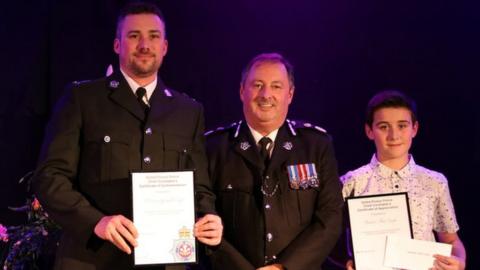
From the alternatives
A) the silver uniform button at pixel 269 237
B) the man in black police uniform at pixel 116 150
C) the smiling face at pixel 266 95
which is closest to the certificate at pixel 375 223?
the silver uniform button at pixel 269 237

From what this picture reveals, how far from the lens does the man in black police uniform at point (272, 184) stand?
2678 millimetres

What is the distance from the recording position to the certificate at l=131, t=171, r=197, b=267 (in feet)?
7.57

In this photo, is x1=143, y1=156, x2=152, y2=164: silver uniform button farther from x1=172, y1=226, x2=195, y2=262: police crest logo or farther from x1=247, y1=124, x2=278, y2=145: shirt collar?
x1=247, y1=124, x2=278, y2=145: shirt collar

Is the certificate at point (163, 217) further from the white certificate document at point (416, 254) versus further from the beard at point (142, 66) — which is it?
the white certificate document at point (416, 254)

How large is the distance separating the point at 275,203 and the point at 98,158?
0.81 metres

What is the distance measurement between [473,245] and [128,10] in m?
2.68

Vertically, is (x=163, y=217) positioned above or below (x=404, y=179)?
below

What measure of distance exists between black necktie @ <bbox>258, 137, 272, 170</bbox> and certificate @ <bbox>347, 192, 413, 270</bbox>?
0.44 m

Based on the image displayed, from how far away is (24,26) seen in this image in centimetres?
384

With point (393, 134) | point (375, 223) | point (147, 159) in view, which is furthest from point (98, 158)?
point (393, 134)

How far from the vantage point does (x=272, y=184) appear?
2.74 meters

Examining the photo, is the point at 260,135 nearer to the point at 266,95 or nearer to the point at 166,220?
the point at 266,95

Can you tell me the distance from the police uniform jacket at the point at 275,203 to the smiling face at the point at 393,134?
377 millimetres

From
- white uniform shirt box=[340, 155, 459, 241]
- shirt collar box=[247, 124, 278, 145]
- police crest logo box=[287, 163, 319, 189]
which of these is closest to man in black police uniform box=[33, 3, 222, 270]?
shirt collar box=[247, 124, 278, 145]
